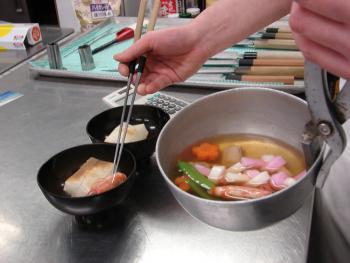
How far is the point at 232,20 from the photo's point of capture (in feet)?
2.76

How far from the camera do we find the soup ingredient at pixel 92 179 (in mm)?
645

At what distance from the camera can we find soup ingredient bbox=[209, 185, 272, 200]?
568mm

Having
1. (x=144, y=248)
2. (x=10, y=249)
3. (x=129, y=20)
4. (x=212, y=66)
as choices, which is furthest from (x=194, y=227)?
(x=129, y=20)

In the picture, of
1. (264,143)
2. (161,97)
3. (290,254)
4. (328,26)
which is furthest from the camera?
(161,97)

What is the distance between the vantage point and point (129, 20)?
1.62 m

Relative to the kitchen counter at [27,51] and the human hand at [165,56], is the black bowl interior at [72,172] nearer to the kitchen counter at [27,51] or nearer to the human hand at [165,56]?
the human hand at [165,56]

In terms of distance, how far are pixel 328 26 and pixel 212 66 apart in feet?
2.53

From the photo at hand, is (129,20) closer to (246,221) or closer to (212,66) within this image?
(212,66)

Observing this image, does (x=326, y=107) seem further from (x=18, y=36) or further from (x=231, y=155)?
(x=18, y=36)

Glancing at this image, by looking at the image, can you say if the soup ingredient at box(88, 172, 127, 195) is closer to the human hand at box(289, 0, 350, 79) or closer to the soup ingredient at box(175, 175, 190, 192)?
the soup ingredient at box(175, 175, 190, 192)

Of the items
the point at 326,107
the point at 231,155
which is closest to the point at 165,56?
the point at 231,155

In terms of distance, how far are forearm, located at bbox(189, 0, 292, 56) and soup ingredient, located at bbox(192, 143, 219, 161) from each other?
0.28 m

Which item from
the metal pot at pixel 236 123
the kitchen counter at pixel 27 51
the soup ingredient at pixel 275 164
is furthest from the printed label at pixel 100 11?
the soup ingredient at pixel 275 164

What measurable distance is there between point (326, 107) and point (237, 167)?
225 mm
